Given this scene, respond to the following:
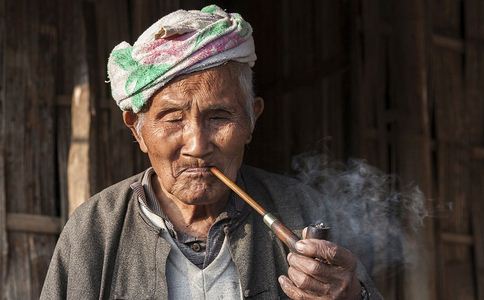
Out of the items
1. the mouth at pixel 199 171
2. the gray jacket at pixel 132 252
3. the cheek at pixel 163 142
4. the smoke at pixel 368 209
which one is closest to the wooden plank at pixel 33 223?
the smoke at pixel 368 209

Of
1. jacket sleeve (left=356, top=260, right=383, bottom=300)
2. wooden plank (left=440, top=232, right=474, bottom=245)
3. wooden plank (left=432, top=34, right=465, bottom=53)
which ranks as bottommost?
wooden plank (left=440, top=232, right=474, bottom=245)

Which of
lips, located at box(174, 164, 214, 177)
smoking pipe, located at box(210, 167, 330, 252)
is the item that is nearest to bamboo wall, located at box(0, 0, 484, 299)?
lips, located at box(174, 164, 214, 177)

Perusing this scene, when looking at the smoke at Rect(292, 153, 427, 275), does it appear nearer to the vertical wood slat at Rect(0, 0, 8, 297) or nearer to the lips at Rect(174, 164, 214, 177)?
the lips at Rect(174, 164, 214, 177)

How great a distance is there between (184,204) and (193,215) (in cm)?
5

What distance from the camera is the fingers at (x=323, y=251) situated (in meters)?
3.18

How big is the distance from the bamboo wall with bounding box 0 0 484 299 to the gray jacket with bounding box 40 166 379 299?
4.30 feet

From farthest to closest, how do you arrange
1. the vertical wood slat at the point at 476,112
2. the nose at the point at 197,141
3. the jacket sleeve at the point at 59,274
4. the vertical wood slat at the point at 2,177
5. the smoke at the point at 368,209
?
the vertical wood slat at the point at 476,112 < the vertical wood slat at the point at 2,177 < the smoke at the point at 368,209 < the jacket sleeve at the point at 59,274 < the nose at the point at 197,141

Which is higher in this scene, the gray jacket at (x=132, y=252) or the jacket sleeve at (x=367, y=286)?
the gray jacket at (x=132, y=252)

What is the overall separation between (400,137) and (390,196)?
0.36m

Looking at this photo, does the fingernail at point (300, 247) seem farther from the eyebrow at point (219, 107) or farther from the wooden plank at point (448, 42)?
the wooden plank at point (448, 42)

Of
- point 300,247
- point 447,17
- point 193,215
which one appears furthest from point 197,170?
point 447,17

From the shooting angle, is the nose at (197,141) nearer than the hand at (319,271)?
No

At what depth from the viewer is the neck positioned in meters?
3.74

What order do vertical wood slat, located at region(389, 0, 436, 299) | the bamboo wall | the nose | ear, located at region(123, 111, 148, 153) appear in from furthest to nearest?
vertical wood slat, located at region(389, 0, 436, 299) → the bamboo wall → ear, located at region(123, 111, 148, 153) → the nose
